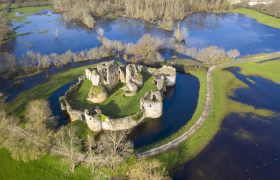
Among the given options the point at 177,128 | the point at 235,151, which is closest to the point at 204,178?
the point at 235,151

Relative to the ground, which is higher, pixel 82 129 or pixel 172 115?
pixel 82 129

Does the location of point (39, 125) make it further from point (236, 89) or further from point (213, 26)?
point (213, 26)

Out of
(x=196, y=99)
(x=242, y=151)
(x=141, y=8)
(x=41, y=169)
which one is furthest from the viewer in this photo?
(x=141, y=8)

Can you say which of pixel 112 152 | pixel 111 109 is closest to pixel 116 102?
pixel 111 109

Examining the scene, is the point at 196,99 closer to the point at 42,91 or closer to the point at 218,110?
the point at 218,110

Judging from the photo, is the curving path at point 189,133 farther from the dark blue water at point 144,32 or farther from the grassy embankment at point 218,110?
the dark blue water at point 144,32

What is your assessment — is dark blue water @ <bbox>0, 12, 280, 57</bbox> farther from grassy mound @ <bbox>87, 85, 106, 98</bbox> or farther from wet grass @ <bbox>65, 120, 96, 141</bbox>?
wet grass @ <bbox>65, 120, 96, 141</bbox>
